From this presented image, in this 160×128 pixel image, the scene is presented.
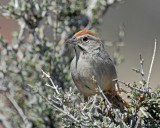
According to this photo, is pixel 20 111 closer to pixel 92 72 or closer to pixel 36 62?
pixel 36 62

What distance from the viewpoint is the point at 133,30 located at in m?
11.2

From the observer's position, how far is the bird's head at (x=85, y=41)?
12.2ft

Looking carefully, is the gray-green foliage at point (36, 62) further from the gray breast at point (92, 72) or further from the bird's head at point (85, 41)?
the bird's head at point (85, 41)

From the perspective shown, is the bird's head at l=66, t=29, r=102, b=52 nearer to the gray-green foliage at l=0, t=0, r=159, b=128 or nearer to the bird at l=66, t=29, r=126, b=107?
the bird at l=66, t=29, r=126, b=107

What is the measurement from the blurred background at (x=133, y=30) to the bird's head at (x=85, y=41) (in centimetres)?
639

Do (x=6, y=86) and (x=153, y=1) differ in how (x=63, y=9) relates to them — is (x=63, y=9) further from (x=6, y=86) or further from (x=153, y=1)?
(x=153, y=1)

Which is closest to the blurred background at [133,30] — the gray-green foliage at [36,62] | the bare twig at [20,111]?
the gray-green foliage at [36,62]

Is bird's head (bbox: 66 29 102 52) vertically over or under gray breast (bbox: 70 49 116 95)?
over

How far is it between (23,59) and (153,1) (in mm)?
9175

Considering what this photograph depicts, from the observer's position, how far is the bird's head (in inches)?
147

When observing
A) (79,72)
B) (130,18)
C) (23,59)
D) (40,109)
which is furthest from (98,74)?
(130,18)

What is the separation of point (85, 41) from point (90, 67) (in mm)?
Answer: 341

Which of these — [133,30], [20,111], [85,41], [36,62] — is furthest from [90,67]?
[133,30]

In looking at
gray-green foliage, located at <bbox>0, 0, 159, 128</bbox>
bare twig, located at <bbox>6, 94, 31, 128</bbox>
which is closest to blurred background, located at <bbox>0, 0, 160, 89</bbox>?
gray-green foliage, located at <bbox>0, 0, 159, 128</bbox>
